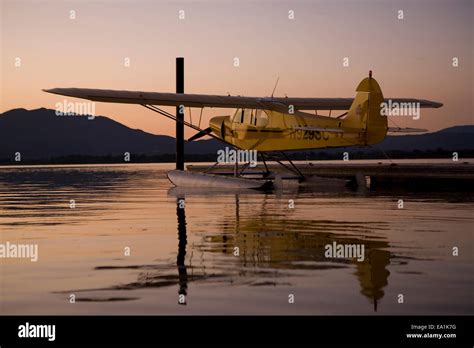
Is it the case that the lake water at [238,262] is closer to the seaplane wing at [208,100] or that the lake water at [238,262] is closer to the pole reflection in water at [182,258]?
the pole reflection in water at [182,258]

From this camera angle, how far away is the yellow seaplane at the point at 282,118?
2373 centimetres

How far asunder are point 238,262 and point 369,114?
15164 millimetres

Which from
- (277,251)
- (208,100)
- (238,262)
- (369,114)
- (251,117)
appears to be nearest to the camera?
(238,262)

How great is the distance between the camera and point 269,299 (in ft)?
23.2

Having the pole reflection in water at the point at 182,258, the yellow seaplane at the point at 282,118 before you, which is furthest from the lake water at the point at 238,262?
the yellow seaplane at the point at 282,118

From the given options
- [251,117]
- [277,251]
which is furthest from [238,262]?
[251,117]

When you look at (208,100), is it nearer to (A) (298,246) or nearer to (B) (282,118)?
(B) (282,118)

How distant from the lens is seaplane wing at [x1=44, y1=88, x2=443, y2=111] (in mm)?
23484

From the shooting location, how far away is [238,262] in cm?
926

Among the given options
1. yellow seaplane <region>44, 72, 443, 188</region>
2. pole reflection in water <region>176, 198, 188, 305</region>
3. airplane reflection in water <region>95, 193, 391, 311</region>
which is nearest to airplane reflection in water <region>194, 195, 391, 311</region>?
airplane reflection in water <region>95, 193, 391, 311</region>
